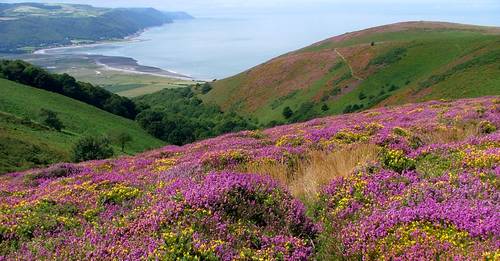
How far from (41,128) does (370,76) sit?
84.2m

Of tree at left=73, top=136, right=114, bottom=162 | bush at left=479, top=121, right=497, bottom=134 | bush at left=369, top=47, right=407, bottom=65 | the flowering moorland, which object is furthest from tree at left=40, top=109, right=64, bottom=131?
bush at left=369, top=47, right=407, bottom=65

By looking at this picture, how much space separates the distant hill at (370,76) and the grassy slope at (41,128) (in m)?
43.1

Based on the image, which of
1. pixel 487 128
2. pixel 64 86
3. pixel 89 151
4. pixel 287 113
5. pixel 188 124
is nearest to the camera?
pixel 487 128

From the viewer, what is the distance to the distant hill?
258ft

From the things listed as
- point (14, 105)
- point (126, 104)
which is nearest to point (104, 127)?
point (14, 105)

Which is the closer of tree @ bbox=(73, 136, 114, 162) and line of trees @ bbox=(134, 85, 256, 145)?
tree @ bbox=(73, 136, 114, 162)

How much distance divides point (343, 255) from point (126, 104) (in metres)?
127

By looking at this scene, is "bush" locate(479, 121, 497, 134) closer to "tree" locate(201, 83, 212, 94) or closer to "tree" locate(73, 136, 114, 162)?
"tree" locate(73, 136, 114, 162)

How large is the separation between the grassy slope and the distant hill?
141ft

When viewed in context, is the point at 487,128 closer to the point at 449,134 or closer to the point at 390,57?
the point at 449,134

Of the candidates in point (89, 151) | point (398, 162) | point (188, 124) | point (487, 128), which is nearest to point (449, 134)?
point (487, 128)

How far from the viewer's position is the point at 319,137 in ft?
57.1

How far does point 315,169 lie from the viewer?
10.5m

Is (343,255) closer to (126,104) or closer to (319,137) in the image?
(319,137)
